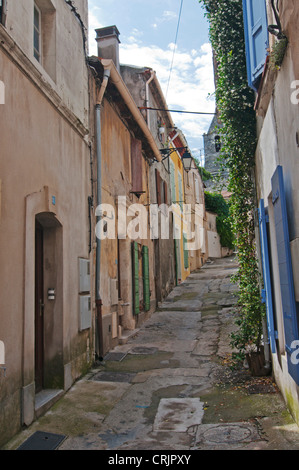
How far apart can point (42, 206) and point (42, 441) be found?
2542 millimetres

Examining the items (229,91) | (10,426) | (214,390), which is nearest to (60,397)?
(10,426)

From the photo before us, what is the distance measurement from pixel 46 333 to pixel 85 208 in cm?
215

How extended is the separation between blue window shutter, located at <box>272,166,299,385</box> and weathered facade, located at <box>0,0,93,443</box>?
2.66 metres

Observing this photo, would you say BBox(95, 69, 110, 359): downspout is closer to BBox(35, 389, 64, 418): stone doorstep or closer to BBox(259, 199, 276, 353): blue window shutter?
BBox(35, 389, 64, 418): stone doorstep

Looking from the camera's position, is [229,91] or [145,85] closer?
[229,91]

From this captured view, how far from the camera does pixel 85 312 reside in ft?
20.0

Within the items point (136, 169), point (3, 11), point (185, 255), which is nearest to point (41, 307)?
point (3, 11)

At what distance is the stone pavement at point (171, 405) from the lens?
12.6 ft

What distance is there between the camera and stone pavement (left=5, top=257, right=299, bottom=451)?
3.84 m

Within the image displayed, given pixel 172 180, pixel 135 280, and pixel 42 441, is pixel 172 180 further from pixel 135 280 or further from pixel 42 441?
pixel 42 441

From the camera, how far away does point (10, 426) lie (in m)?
3.80

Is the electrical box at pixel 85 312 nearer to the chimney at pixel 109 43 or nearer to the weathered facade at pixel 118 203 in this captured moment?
the weathered facade at pixel 118 203

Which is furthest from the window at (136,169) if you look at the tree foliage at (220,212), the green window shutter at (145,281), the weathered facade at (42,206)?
the tree foliage at (220,212)

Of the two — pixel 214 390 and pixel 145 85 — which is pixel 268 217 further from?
pixel 145 85
